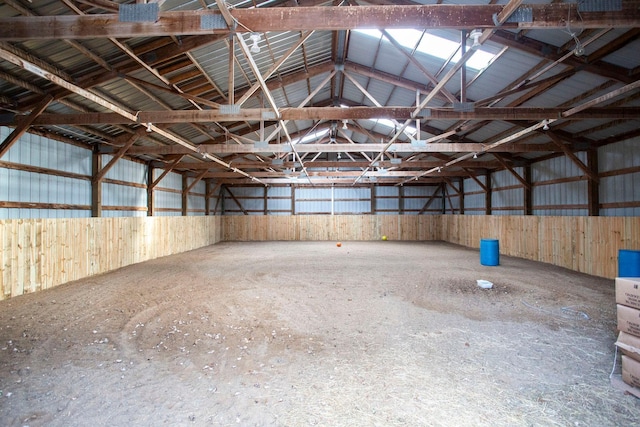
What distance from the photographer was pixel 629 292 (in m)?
3.34

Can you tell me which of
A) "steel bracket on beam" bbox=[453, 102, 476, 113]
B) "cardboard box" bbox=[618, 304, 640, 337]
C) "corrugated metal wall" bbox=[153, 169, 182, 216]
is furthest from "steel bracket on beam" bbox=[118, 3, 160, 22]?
"corrugated metal wall" bbox=[153, 169, 182, 216]

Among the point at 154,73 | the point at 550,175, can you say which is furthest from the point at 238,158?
the point at 550,175

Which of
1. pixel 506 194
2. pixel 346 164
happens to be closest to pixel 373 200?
pixel 506 194

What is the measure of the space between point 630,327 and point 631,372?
47cm

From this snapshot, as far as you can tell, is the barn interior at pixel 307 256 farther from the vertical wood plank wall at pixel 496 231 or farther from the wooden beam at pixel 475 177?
the wooden beam at pixel 475 177

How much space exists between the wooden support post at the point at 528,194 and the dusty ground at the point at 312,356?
7.33m

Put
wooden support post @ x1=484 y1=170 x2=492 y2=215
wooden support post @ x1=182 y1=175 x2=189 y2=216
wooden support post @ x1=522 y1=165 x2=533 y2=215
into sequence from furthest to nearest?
wooden support post @ x1=182 y1=175 x2=189 y2=216
wooden support post @ x1=484 y1=170 x2=492 y2=215
wooden support post @ x1=522 y1=165 x2=533 y2=215

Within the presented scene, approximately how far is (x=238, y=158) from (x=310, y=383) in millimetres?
14572

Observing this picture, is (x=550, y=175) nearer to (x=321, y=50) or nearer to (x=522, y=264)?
(x=522, y=264)

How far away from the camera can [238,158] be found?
54.7 ft

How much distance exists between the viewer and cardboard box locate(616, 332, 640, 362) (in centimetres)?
321

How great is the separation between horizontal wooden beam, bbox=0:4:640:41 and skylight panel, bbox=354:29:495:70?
3.86 m

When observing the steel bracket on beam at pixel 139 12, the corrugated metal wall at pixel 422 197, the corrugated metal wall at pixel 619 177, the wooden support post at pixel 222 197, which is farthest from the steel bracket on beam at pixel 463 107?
the wooden support post at pixel 222 197

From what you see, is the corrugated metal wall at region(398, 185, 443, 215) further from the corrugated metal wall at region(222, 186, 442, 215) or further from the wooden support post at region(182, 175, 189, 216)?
the wooden support post at region(182, 175, 189, 216)
